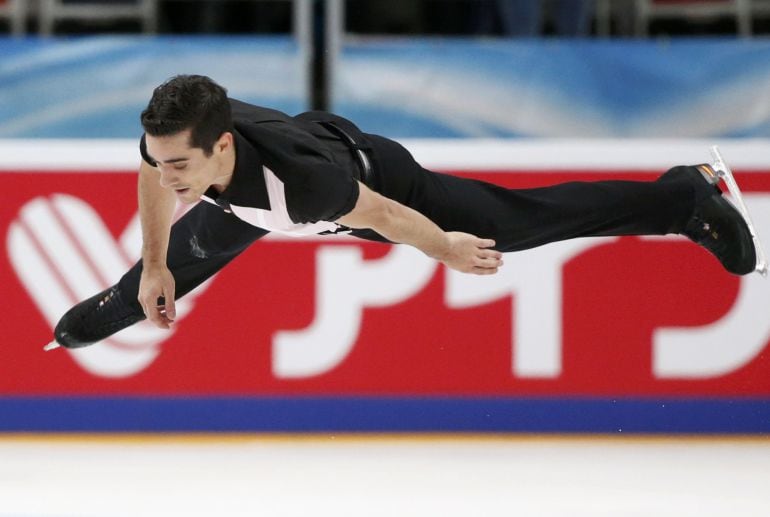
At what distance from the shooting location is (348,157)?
4172 millimetres

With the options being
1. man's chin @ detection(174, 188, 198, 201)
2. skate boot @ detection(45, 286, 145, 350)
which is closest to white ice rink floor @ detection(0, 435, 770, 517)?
skate boot @ detection(45, 286, 145, 350)

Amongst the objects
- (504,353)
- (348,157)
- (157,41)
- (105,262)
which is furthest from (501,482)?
(157,41)

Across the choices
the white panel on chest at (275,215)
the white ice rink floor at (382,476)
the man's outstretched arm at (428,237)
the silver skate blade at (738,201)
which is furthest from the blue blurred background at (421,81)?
the man's outstretched arm at (428,237)

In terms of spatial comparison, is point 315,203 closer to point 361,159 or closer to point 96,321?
point 361,159

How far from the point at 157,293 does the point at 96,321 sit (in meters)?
0.46

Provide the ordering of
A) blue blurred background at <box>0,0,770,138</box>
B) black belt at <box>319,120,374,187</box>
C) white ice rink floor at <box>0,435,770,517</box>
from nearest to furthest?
black belt at <box>319,120,374,187</box>
white ice rink floor at <box>0,435,770,517</box>
blue blurred background at <box>0,0,770,138</box>

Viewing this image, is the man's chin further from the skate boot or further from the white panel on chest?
the skate boot

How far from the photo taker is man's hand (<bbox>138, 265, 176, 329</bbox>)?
4383mm

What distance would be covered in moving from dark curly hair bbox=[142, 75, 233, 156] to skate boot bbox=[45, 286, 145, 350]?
117 centimetres

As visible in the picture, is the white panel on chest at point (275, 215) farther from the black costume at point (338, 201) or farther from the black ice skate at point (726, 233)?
the black ice skate at point (726, 233)

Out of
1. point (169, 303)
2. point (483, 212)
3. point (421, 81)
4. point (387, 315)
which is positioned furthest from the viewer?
point (421, 81)

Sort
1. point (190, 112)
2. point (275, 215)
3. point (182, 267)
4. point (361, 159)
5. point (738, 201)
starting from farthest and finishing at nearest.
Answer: point (738, 201), point (182, 267), point (361, 159), point (275, 215), point (190, 112)

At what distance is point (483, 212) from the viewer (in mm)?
4453

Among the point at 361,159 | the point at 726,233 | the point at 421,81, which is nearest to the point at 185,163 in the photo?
the point at 361,159
